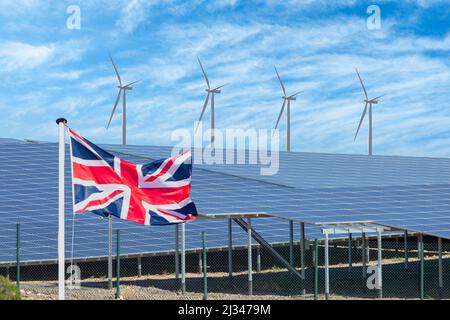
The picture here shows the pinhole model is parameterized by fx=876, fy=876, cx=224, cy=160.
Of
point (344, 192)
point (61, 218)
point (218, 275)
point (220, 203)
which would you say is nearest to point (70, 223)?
point (220, 203)

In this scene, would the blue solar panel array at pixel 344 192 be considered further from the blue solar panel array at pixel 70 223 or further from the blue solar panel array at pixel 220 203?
the blue solar panel array at pixel 70 223

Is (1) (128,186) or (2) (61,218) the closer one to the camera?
(2) (61,218)

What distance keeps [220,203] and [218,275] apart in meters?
3.27

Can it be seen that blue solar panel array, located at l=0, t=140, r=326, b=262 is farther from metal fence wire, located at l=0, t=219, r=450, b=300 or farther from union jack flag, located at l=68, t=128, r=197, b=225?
union jack flag, located at l=68, t=128, r=197, b=225

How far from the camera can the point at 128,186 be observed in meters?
23.2

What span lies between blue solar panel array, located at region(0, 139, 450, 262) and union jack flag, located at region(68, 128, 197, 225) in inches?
391

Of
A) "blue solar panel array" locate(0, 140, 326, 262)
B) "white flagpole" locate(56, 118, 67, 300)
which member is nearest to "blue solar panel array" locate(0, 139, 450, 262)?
"blue solar panel array" locate(0, 140, 326, 262)

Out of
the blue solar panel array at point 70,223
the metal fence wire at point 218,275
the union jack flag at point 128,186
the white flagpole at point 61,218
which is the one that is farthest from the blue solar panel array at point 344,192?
the white flagpole at point 61,218

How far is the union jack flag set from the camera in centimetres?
2252

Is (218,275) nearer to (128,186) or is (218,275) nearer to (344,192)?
(344,192)

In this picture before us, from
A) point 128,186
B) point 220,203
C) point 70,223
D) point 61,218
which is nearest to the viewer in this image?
point 61,218

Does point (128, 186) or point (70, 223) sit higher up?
point (128, 186)
